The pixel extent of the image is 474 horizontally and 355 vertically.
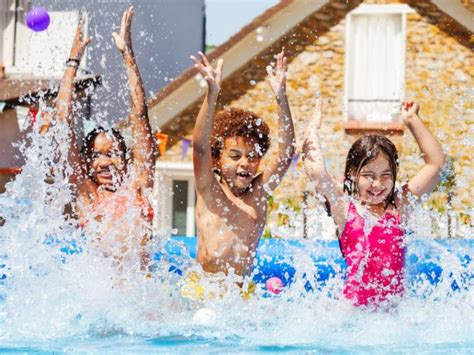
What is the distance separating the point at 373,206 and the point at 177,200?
10174 millimetres

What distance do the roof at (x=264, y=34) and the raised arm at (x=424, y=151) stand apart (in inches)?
339

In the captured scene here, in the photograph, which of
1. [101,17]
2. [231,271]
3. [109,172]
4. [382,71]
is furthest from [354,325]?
[101,17]

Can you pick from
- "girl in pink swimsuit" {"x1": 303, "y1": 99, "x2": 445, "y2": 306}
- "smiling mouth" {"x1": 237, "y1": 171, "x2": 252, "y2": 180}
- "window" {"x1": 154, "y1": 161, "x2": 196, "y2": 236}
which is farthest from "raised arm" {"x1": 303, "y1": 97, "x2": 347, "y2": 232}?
"window" {"x1": 154, "y1": 161, "x2": 196, "y2": 236}

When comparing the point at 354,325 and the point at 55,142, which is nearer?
the point at 354,325

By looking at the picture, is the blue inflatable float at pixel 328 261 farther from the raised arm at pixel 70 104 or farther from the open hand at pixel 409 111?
the open hand at pixel 409 111

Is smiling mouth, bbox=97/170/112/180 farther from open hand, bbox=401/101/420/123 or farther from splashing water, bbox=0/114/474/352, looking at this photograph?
open hand, bbox=401/101/420/123

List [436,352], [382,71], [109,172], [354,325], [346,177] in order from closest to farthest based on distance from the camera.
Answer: [436,352] → [354,325] → [346,177] → [109,172] → [382,71]

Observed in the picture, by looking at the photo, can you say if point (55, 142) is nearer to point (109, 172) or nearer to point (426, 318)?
point (109, 172)

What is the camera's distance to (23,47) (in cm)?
1619

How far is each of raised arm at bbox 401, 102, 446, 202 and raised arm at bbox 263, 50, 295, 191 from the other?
632mm

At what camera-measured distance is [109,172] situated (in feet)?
17.6

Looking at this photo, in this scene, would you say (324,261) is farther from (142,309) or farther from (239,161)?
(142,309)

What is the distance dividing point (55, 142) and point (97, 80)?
9.50m

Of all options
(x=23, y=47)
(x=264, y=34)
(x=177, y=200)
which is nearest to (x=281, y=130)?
(x=264, y=34)
